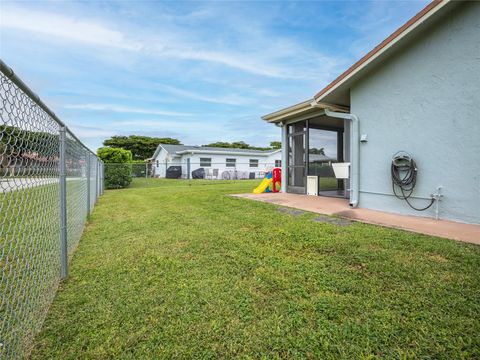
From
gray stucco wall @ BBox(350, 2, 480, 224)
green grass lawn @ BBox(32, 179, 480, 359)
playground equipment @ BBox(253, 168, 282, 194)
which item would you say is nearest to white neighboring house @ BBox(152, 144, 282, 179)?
playground equipment @ BBox(253, 168, 282, 194)

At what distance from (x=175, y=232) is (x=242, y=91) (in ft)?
68.2

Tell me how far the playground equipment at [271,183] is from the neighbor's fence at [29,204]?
299 inches

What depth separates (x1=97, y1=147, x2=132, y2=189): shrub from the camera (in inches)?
549

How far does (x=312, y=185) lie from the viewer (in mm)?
8578

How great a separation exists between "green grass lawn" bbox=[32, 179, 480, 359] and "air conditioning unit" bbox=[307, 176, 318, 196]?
4.65 metres

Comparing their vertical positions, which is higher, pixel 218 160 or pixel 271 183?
pixel 218 160

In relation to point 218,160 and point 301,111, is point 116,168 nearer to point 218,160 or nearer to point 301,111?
point 301,111

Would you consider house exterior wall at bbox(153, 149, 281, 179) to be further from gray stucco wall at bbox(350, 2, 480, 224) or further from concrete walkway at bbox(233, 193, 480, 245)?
gray stucco wall at bbox(350, 2, 480, 224)

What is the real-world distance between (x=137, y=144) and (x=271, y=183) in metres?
35.7

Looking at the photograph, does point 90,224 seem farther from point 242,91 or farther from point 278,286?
point 242,91

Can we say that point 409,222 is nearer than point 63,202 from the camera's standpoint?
No

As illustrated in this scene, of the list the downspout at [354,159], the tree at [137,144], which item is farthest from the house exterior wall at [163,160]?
the downspout at [354,159]

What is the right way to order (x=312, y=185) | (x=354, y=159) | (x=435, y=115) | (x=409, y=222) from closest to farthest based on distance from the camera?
1. (x=409, y=222)
2. (x=435, y=115)
3. (x=354, y=159)
4. (x=312, y=185)

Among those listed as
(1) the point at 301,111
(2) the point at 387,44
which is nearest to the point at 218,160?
(1) the point at 301,111
